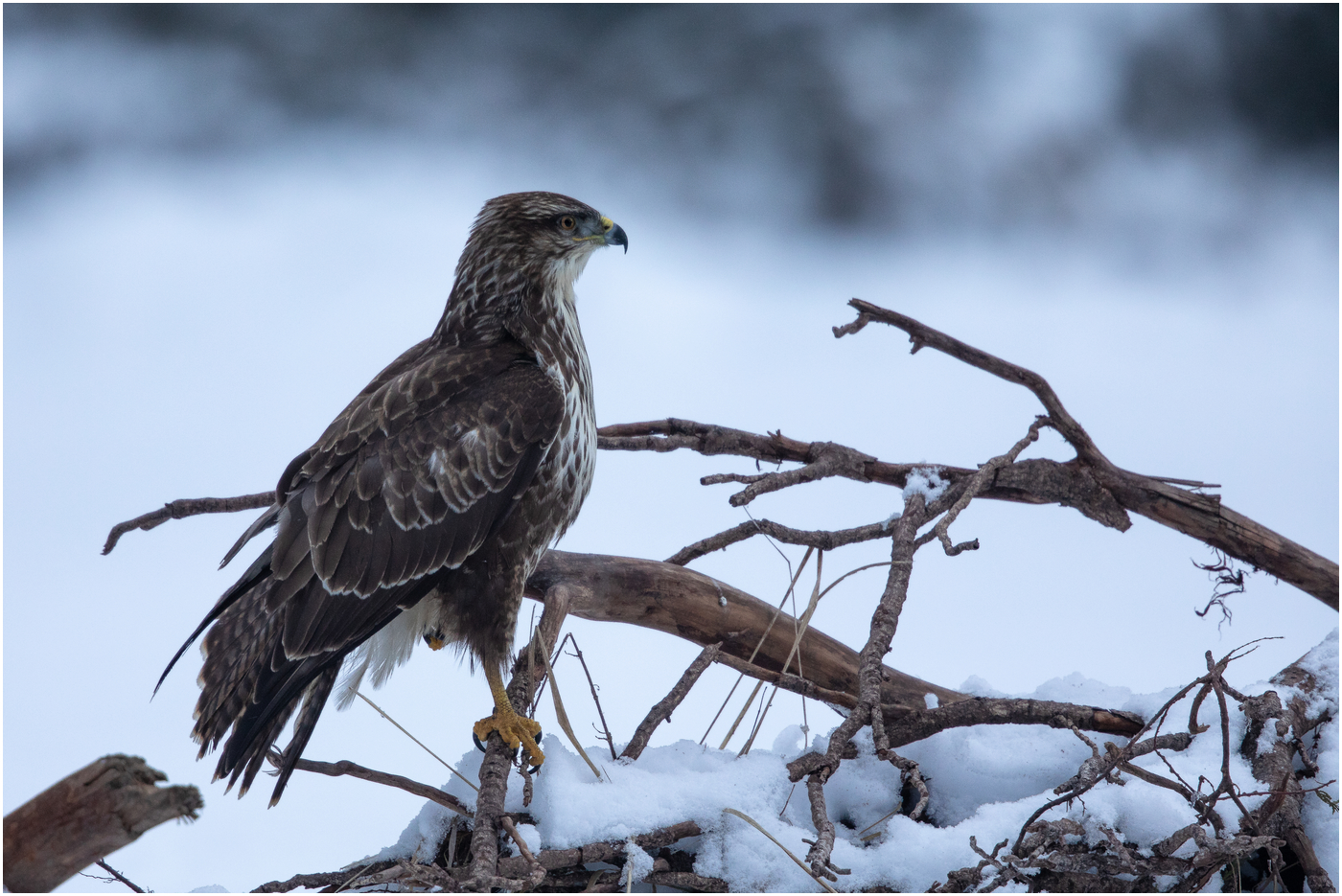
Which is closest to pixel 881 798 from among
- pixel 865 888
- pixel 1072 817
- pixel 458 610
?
pixel 865 888

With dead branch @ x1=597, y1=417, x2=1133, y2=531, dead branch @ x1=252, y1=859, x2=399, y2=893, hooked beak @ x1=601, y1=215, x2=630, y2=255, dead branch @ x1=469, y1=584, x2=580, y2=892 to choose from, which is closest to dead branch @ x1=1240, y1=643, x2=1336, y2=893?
dead branch @ x1=597, y1=417, x2=1133, y2=531

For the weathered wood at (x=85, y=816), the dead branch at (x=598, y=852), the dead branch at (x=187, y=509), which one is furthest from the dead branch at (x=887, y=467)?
the weathered wood at (x=85, y=816)

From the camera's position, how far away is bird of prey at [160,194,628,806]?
3.31m

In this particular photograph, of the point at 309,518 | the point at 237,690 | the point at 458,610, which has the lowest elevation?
the point at 237,690

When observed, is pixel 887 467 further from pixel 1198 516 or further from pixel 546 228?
pixel 546 228

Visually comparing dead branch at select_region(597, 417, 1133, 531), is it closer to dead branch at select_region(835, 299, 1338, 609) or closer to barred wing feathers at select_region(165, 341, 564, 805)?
dead branch at select_region(835, 299, 1338, 609)

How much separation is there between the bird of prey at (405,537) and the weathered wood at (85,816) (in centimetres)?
138

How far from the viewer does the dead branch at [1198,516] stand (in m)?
3.98

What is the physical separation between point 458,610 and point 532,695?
39 centimetres

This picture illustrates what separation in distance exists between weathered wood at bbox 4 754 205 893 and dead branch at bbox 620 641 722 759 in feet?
5.45

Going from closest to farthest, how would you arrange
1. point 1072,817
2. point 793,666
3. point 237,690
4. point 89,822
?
point 89,822 < point 1072,817 < point 237,690 < point 793,666

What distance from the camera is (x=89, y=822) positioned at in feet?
5.65

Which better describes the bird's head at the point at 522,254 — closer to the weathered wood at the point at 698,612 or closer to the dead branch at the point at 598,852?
the weathered wood at the point at 698,612

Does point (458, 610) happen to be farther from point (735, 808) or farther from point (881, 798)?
point (881, 798)
